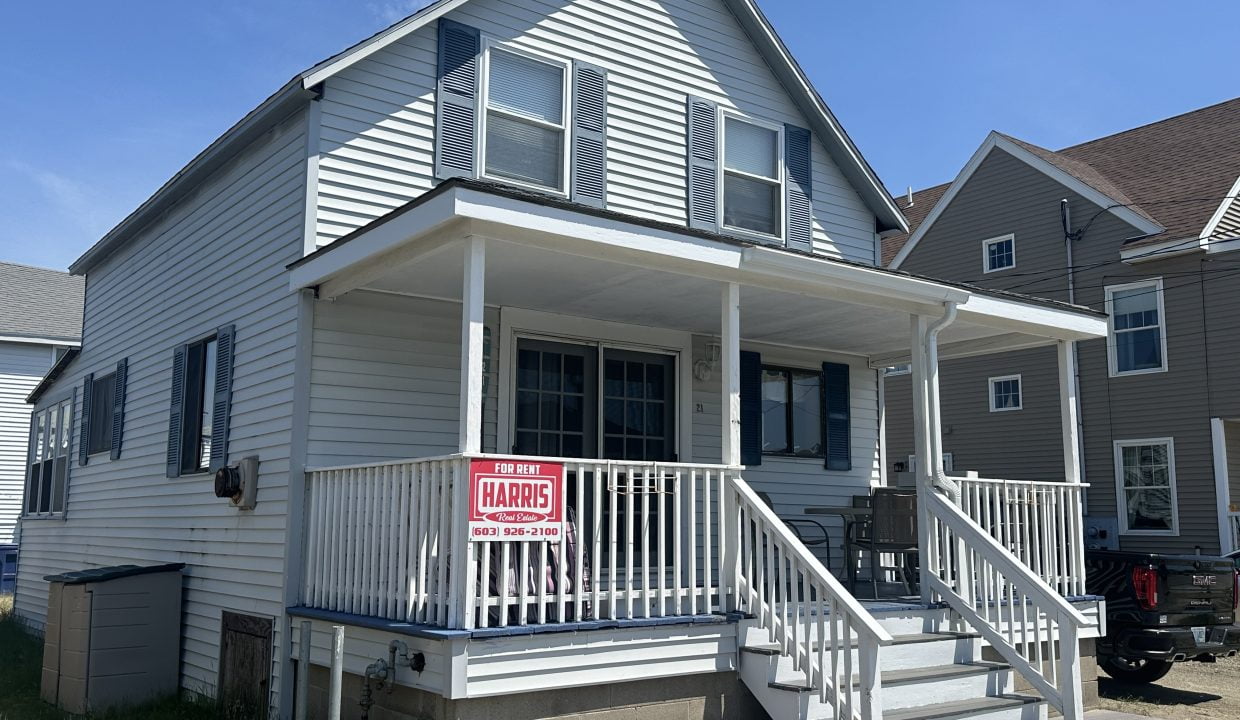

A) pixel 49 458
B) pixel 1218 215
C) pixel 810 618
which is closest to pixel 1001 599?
pixel 810 618

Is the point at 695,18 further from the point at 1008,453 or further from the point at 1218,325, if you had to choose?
the point at 1008,453

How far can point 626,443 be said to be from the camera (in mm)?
9805

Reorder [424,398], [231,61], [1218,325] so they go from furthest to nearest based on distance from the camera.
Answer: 1. [1218,325]
2. [231,61]
3. [424,398]

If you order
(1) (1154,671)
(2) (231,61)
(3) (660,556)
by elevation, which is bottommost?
(1) (1154,671)

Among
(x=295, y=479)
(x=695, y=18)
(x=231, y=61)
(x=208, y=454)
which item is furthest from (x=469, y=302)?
(x=231, y=61)

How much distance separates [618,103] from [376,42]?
8.25 feet

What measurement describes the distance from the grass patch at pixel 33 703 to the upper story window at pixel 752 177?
6.54 meters

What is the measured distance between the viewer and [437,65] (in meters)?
9.21

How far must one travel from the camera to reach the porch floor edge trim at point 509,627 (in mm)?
5902

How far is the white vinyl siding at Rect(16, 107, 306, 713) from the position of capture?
8375 millimetres

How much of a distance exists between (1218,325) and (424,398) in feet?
45.7

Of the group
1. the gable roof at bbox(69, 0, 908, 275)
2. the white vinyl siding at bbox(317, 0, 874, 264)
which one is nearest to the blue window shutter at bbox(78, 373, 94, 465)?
the gable roof at bbox(69, 0, 908, 275)

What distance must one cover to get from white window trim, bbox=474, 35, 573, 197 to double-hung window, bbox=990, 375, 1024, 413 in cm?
1346

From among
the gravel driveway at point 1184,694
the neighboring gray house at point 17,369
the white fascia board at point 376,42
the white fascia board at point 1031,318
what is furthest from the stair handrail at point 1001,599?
the neighboring gray house at point 17,369
